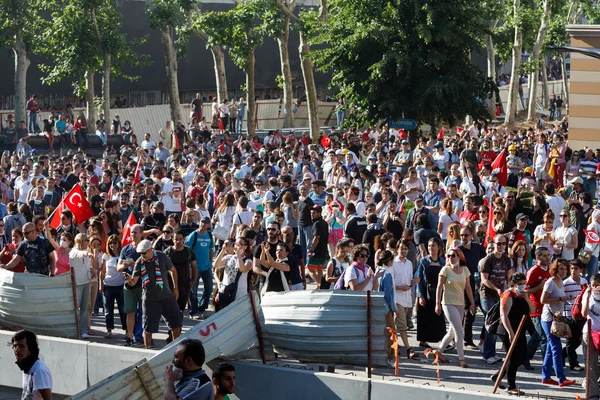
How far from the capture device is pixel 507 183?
73.7 ft

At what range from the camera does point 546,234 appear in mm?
15711

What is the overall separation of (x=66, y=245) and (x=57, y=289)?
6.83 feet

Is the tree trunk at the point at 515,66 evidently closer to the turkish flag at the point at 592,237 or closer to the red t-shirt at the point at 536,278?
the turkish flag at the point at 592,237

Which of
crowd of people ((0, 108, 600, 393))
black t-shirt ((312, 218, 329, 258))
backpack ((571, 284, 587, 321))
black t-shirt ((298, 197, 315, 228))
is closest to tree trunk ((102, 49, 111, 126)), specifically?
crowd of people ((0, 108, 600, 393))

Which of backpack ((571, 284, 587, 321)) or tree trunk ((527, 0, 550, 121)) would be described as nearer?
backpack ((571, 284, 587, 321))

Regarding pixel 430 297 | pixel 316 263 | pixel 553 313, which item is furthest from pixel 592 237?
pixel 553 313

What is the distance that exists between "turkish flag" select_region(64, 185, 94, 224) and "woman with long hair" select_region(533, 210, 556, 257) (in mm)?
6974

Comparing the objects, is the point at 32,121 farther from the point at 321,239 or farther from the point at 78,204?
the point at 321,239

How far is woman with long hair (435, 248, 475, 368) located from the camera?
12781 mm

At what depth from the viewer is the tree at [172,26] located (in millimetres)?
40594

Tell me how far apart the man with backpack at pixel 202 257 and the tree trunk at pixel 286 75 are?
24902 millimetres

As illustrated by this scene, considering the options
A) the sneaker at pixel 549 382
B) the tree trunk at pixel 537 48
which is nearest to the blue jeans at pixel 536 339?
the sneaker at pixel 549 382

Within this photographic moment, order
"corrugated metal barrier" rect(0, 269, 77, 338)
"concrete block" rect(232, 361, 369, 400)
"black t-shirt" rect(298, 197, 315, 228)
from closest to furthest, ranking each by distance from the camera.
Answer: "concrete block" rect(232, 361, 369, 400) < "corrugated metal barrier" rect(0, 269, 77, 338) < "black t-shirt" rect(298, 197, 315, 228)

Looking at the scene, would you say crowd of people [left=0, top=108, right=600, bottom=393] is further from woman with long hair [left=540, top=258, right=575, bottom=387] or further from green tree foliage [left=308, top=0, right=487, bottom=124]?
green tree foliage [left=308, top=0, right=487, bottom=124]
